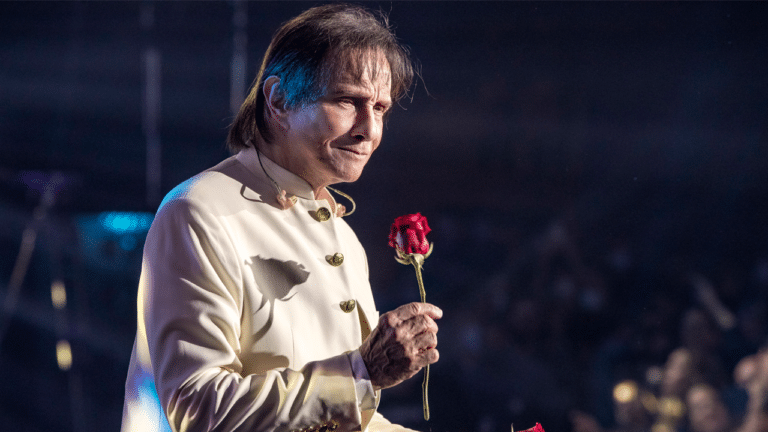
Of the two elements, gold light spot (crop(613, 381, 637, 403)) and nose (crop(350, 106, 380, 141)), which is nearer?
nose (crop(350, 106, 380, 141))

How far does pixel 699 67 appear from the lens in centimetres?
315

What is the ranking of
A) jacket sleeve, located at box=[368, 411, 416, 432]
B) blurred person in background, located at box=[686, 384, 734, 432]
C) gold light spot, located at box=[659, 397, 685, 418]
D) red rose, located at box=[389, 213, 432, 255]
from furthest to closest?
gold light spot, located at box=[659, 397, 685, 418], blurred person in background, located at box=[686, 384, 734, 432], jacket sleeve, located at box=[368, 411, 416, 432], red rose, located at box=[389, 213, 432, 255]

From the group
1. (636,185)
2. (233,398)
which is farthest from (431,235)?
(233,398)

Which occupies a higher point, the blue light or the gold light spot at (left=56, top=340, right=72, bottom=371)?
the blue light

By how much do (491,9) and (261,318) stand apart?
263 cm

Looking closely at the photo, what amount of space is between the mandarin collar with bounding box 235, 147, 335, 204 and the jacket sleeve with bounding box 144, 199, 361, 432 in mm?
213

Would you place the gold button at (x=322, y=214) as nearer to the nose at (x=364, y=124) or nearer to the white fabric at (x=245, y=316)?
the white fabric at (x=245, y=316)

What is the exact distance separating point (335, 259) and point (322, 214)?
109 mm

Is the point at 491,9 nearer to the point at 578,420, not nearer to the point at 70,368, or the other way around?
the point at 578,420

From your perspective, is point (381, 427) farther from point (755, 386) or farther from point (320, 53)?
point (755, 386)

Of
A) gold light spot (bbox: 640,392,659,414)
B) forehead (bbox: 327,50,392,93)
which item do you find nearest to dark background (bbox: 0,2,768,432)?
gold light spot (bbox: 640,392,659,414)

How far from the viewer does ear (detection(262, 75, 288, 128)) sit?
118cm

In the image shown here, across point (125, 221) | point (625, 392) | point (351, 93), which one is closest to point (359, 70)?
point (351, 93)

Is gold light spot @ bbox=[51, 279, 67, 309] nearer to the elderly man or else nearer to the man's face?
the elderly man
